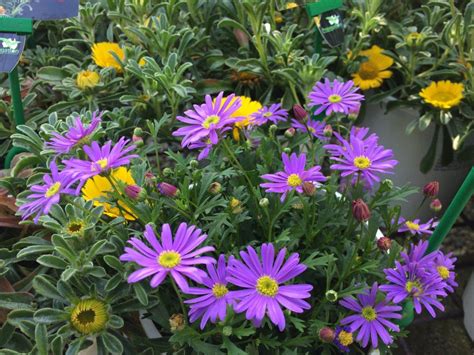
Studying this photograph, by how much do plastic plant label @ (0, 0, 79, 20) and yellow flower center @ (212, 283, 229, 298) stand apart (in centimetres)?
64

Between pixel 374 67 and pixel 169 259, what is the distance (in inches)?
41.4

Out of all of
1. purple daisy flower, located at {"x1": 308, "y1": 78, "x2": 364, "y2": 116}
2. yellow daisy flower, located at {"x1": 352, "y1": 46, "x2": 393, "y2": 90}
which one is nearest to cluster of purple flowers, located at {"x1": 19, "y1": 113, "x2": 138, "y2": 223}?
purple daisy flower, located at {"x1": 308, "y1": 78, "x2": 364, "y2": 116}

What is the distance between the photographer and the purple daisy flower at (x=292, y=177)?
0.68 metres

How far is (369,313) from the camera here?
0.69m

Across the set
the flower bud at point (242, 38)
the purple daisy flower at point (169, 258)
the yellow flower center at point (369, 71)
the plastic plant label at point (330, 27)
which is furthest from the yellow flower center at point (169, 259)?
the yellow flower center at point (369, 71)

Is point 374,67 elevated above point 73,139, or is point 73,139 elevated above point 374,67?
point 73,139

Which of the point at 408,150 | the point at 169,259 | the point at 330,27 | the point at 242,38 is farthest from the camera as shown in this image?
the point at 408,150

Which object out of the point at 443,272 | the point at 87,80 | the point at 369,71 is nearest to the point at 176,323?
the point at 443,272

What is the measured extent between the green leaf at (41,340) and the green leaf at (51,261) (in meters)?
0.08

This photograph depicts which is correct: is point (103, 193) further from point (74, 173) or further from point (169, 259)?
point (169, 259)

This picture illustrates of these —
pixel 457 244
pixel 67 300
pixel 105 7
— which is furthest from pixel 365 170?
pixel 105 7

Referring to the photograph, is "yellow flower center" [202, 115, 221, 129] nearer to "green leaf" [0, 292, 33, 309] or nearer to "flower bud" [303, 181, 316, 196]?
"flower bud" [303, 181, 316, 196]

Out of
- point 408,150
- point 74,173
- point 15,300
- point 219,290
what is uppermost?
point 74,173

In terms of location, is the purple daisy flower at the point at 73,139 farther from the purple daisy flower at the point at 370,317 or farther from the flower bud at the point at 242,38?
the flower bud at the point at 242,38
